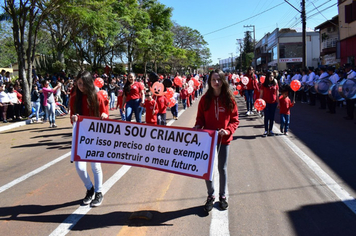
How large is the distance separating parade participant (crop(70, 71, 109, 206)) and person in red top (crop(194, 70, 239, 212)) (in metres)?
1.42

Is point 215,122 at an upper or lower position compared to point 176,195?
upper

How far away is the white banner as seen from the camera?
3875 mm

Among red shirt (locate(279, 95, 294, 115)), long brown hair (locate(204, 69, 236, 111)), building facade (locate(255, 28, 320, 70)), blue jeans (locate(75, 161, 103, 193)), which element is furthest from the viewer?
building facade (locate(255, 28, 320, 70))

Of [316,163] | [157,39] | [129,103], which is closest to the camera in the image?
[316,163]

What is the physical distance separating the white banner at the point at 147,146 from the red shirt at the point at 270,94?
17.4 feet

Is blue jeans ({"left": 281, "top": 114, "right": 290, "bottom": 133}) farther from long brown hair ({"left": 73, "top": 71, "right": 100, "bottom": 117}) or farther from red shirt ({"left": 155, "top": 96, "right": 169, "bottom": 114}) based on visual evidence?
long brown hair ({"left": 73, "top": 71, "right": 100, "bottom": 117})

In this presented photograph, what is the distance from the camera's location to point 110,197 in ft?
15.5

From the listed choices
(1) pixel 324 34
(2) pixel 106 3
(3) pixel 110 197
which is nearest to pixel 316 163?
(3) pixel 110 197

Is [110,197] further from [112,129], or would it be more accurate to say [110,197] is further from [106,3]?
[106,3]

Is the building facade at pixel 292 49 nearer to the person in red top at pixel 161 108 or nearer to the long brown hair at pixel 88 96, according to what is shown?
the person in red top at pixel 161 108

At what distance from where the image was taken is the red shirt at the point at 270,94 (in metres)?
8.58

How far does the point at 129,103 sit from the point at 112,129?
4027mm

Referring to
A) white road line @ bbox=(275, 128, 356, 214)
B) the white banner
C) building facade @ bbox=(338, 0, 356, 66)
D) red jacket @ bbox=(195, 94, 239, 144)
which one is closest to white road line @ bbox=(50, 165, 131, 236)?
the white banner

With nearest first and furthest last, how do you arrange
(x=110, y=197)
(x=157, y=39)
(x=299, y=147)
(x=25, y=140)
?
(x=110, y=197) < (x=299, y=147) < (x=25, y=140) < (x=157, y=39)
